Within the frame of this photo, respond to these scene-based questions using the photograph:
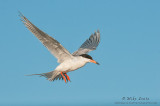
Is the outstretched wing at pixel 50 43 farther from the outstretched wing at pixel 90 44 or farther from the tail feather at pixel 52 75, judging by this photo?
the outstretched wing at pixel 90 44

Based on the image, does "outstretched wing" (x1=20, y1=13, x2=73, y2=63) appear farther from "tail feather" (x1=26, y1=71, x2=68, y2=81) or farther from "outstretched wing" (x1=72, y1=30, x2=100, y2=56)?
"outstretched wing" (x1=72, y1=30, x2=100, y2=56)

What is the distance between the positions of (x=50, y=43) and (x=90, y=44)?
12.4 feet

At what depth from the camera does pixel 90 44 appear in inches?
547

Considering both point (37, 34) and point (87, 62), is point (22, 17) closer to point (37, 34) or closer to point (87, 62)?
point (37, 34)

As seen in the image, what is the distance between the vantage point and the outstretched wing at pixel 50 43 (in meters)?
10.0

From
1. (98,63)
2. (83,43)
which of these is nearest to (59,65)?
(98,63)

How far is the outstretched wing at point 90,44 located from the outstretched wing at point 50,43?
79.1 inches

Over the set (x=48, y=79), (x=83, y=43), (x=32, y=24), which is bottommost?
(x=48, y=79)

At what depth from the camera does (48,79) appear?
11.4 metres

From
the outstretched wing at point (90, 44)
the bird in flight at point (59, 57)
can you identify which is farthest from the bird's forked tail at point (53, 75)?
the outstretched wing at point (90, 44)

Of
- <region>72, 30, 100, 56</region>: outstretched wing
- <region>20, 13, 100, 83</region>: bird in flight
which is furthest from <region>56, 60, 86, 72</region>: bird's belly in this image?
<region>72, 30, 100, 56</region>: outstretched wing

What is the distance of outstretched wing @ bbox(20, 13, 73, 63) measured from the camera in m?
10.0

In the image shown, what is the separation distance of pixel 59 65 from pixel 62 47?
802 mm

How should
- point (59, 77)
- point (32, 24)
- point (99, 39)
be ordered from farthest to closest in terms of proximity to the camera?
point (99, 39) → point (59, 77) → point (32, 24)
